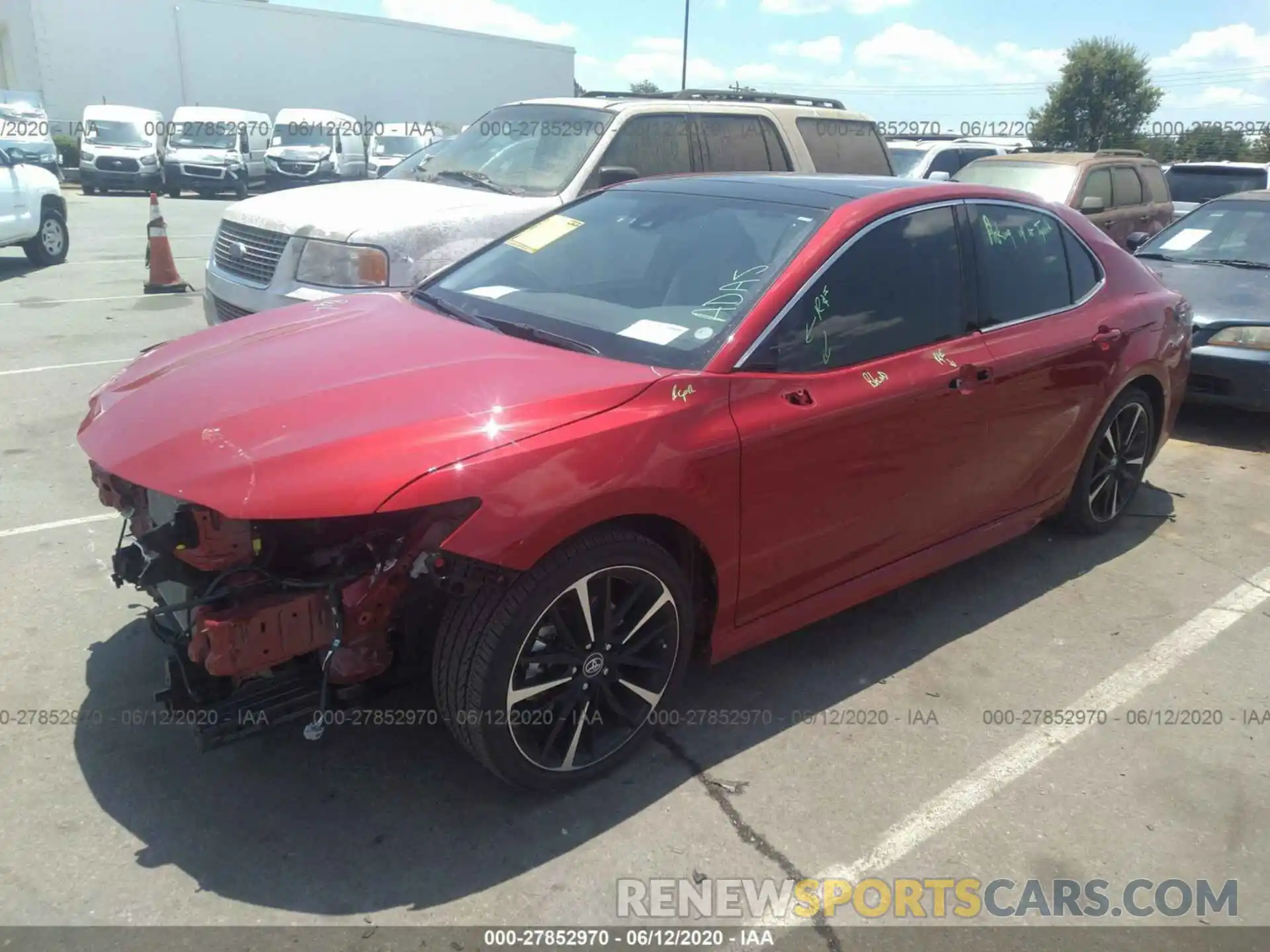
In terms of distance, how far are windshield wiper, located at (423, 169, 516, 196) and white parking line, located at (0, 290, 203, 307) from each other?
4437 millimetres

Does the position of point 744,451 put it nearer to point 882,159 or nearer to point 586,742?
point 586,742

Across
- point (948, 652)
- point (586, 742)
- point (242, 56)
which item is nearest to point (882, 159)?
point (948, 652)

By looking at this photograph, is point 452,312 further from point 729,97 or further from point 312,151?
point 312,151

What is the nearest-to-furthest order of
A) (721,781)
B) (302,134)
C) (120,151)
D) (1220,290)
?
A: 1. (721,781)
2. (1220,290)
3. (120,151)
4. (302,134)

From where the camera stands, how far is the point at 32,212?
11.3 m

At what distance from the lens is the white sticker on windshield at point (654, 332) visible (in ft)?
10.5

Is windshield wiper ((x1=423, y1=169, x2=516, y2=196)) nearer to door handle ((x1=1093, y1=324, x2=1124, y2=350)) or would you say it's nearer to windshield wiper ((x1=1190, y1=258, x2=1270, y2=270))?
door handle ((x1=1093, y1=324, x2=1124, y2=350))

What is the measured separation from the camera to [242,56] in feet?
117

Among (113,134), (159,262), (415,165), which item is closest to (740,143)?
(415,165)

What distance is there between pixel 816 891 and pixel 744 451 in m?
1.24

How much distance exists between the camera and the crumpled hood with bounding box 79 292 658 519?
2.49 metres

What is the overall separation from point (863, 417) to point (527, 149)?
4513 mm

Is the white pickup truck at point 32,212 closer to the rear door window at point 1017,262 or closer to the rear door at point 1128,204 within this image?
the rear door window at point 1017,262

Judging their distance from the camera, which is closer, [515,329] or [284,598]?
Answer: [284,598]
